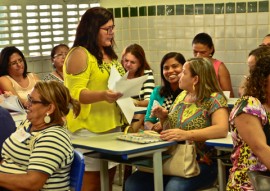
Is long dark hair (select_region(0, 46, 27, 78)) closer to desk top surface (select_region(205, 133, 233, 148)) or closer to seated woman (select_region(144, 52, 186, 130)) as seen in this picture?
seated woman (select_region(144, 52, 186, 130))

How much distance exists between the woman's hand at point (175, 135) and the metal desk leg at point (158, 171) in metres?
0.13

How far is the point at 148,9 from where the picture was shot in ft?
24.1

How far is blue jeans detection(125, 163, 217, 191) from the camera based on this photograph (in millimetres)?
3883

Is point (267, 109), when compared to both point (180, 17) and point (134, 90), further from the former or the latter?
point (180, 17)

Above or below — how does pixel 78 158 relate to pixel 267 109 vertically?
below

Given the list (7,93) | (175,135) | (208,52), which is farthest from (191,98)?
(7,93)

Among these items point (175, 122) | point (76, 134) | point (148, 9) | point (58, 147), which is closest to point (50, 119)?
point (58, 147)

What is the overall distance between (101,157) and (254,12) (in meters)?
3.22

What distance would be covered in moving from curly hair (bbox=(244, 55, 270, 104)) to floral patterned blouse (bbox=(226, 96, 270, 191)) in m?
0.05

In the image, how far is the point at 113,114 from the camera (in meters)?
3.99

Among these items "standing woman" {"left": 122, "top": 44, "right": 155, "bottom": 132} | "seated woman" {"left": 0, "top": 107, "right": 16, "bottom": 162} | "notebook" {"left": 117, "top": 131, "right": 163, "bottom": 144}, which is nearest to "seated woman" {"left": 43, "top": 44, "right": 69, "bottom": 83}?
"standing woman" {"left": 122, "top": 44, "right": 155, "bottom": 132}

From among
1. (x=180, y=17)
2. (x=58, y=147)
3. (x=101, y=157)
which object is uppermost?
(x=180, y=17)

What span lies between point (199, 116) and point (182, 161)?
0.36 metres

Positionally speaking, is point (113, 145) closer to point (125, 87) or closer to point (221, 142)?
point (125, 87)
